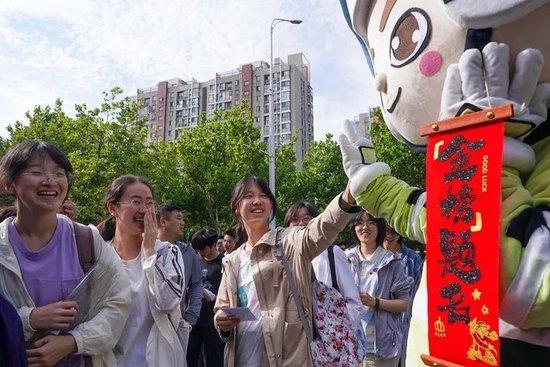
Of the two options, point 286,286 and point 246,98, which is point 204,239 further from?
point 246,98

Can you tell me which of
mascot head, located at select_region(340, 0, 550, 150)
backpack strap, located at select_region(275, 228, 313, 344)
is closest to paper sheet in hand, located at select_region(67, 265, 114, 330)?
backpack strap, located at select_region(275, 228, 313, 344)

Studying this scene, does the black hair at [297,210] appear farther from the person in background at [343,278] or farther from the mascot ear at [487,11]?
the mascot ear at [487,11]

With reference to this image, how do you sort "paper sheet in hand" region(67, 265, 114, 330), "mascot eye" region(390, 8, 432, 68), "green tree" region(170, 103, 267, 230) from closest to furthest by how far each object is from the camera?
"mascot eye" region(390, 8, 432, 68) < "paper sheet in hand" region(67, 265, 114, 330) < "green tree" region(170, 103, 267, 230)

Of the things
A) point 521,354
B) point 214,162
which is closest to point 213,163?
point 214,162

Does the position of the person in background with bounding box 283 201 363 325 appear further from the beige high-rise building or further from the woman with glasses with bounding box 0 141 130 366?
the beige high-rise building

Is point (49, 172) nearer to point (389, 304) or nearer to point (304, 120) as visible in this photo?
point (389, 304)

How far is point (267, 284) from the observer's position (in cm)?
280

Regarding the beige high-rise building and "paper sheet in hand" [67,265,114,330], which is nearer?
"paper sheet in hand" [67,265,114,330]

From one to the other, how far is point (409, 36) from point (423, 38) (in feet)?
0.25

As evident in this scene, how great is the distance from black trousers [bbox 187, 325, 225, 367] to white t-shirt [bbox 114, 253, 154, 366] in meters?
3.13

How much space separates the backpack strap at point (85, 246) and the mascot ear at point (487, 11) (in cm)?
204

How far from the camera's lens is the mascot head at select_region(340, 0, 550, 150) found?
164 cm

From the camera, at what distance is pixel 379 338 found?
429 centimetres

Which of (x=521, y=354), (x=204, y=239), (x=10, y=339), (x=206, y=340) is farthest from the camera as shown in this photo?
(x=204, y=239)
